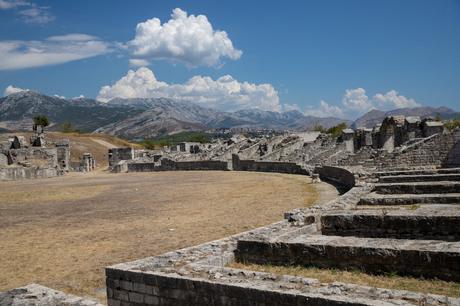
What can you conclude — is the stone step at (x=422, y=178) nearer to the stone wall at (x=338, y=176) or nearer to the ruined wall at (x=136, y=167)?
the stone wall at (x=338, y=176)

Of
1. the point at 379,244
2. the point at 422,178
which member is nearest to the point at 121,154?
the point at 422,178

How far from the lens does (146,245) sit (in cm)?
1220

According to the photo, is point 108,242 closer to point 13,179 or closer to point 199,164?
point 199,164

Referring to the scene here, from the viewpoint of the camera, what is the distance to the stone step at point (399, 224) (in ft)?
29.6

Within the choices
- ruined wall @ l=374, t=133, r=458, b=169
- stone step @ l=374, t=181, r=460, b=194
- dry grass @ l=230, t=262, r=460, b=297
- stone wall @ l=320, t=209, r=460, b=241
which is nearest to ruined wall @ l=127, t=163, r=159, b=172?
ruined wall @ l=374, t=133, r=458, b=169

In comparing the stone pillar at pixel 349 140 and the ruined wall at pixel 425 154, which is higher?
the stone pillar at pixel 349 140

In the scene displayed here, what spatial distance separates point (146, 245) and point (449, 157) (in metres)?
17.0

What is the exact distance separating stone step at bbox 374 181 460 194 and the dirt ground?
3.51 m

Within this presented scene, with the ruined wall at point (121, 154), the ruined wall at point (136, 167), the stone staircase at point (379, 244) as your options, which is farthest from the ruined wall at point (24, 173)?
the stone staircase at point (379, 244)

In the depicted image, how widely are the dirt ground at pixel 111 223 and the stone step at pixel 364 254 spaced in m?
3.01

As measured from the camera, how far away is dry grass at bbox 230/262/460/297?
6.23m

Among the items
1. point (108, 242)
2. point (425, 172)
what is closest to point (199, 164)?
point (425, 172)

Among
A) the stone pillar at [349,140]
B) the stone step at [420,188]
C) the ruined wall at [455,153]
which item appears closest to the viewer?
the stone step at [420,188]

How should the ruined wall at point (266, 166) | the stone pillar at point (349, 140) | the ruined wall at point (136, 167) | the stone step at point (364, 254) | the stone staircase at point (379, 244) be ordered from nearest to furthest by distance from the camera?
1. the stone step at point (364, 254)
2. the stone staircase at point (379, 244)
3. the ruined wall at point (266, 166)
4. the stone pillar at point (349, 140)
5. the ruined wall at point (136, 167)
